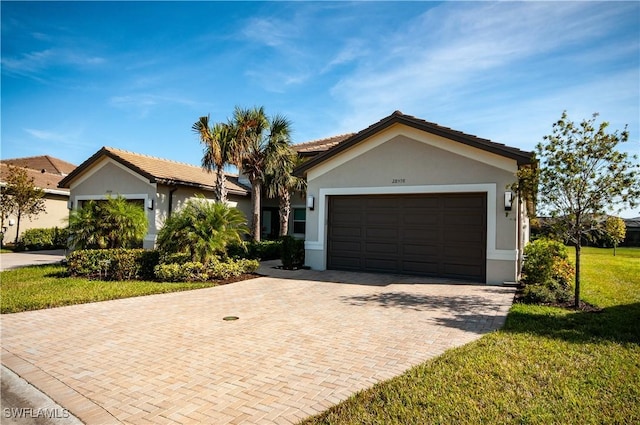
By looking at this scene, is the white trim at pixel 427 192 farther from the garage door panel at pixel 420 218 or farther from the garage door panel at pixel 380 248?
the garage door panel at pixel 380 248

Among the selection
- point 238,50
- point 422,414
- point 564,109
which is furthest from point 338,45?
point 422,414

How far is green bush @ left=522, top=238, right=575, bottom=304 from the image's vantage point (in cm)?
883

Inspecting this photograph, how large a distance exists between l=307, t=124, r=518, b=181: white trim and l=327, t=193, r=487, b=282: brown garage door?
3.61 ft

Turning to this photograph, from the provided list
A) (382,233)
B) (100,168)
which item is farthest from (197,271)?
(100,168)

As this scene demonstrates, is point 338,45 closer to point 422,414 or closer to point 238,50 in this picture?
point 238,50

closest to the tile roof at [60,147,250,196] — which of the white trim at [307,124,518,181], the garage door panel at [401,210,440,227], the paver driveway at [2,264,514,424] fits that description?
the white trim at [307,124,518,181]

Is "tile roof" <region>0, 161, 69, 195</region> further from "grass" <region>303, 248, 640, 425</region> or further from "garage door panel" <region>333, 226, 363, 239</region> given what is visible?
"grass" <region>303, 248, 640, 425</region>

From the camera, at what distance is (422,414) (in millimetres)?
3553

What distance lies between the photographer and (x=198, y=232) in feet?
38.5

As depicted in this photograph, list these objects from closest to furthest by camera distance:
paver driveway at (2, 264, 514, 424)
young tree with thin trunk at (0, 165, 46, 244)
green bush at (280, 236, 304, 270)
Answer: paver driveway at (2, 264, 514, 424) → green bush at (280, 236, 304, 270) → young tree with thin trunk at (0, 165, 46, 244)

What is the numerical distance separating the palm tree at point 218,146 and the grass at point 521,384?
42.0 ft

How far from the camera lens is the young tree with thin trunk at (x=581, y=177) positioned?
7.72m

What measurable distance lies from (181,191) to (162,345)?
1266 centimetres

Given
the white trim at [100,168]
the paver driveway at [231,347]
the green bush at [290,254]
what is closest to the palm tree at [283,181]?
the green bush at [290,254]
